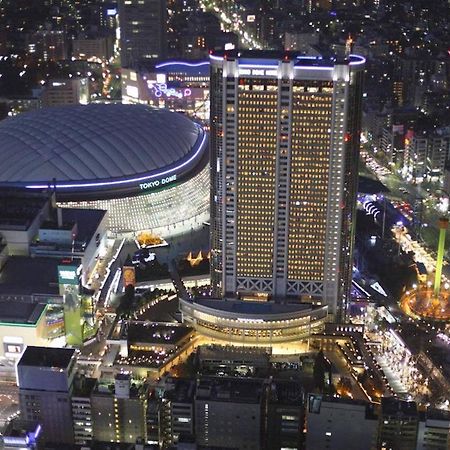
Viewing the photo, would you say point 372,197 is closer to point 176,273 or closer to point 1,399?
point 176,273

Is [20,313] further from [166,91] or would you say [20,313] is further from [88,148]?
[166,91]

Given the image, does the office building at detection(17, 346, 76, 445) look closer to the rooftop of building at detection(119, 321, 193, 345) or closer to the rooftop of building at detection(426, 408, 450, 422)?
the rooftop of building at detection(119, 321, 193, 345)

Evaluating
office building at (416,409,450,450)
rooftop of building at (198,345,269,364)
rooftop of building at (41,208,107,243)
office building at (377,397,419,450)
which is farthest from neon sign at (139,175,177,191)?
office building at (416,409,450,450)

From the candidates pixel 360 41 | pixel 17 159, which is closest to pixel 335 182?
pixel 17 159

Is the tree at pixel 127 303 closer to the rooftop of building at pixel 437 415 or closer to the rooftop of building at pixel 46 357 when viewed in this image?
the rooftop of building at pixel 46 357

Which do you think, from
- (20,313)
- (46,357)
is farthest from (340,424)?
(20,313)

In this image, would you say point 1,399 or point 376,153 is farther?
point 376,153
